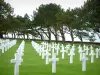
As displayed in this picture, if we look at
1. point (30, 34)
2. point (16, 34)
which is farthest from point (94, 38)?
point (16, 34)

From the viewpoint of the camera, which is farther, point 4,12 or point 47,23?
point 47,23

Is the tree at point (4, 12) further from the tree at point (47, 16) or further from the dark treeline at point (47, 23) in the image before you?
the tree at point (47, 16)

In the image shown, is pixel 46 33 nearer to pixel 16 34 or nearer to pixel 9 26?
pixel 9 26

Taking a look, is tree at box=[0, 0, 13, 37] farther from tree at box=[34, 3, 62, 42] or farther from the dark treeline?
tree at box=[34, 3, 62, 42]

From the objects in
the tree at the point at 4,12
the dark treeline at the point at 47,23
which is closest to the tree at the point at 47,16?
the dark treeline at the point at 47,23

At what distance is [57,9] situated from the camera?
7275 cm

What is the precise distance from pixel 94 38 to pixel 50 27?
22207mm

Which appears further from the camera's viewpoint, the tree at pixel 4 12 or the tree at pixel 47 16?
the tree at pixel 47 16

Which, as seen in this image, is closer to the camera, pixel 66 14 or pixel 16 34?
pixel 66 14

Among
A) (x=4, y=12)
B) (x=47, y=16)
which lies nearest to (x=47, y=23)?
(x=47, y=16)

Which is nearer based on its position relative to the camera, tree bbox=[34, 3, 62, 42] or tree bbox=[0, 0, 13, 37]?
tree bbox=[0, 0, 13, 37]

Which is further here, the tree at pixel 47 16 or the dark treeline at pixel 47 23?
the tree at pixel 47 16

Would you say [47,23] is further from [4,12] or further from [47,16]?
[4,12]

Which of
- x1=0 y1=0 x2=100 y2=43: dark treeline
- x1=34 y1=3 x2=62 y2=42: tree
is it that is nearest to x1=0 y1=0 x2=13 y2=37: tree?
x1=0 y1=0 x2=100 y2=43: dark treeline
